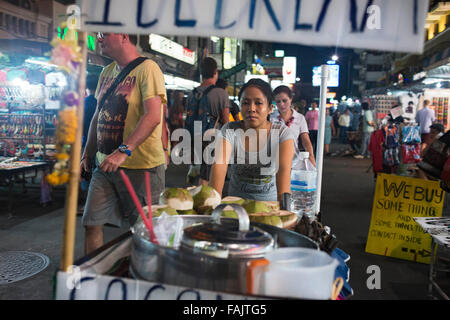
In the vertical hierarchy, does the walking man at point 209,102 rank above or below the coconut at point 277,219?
above

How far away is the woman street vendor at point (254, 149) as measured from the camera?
120 inches

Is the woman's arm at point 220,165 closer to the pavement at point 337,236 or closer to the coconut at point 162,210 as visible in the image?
the coconut at point 162,210

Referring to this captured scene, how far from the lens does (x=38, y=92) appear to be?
779 cm

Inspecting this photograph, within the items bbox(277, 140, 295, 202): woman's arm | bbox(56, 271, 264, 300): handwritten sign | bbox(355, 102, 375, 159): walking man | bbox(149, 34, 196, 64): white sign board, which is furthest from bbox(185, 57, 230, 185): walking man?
bbox(355, 102, 375, 159): walking man

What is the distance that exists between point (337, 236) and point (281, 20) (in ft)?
16.3

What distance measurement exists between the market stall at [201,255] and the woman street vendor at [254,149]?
4.60 ft

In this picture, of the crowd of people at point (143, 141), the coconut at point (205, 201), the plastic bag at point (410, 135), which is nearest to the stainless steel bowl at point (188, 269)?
the coconut at point (205, 201)

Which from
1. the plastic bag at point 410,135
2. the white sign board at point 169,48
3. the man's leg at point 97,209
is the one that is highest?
the white sign board at point 169,48

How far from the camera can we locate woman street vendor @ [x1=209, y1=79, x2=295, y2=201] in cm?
304

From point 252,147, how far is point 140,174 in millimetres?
939

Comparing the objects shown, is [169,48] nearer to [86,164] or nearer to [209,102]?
[209,102]

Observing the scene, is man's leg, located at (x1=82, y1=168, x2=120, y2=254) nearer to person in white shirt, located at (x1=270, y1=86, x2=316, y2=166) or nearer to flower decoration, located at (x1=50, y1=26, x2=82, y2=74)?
flower decoration, located at (x1=50, y1=26, x2=82, y2=74)

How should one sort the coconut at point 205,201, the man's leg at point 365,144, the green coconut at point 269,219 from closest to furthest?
the green coconut at point 269,219, the coconut at point 205,201, the man's leg at point 365,144

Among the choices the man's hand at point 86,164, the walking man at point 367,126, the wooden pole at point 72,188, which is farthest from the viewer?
the walking man at point 367,126
